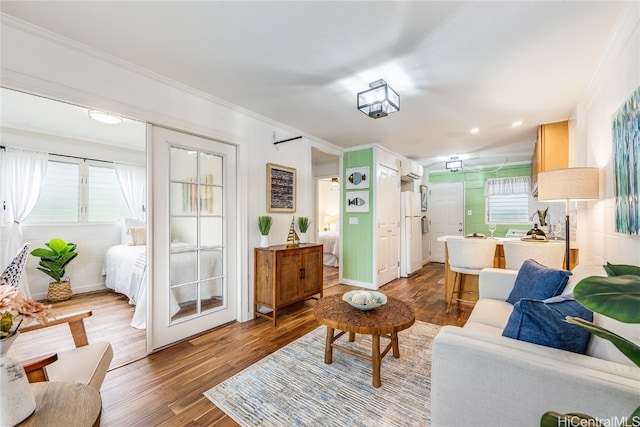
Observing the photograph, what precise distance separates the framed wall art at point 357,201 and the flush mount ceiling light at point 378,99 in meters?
2.26

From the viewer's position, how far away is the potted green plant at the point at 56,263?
348 cm

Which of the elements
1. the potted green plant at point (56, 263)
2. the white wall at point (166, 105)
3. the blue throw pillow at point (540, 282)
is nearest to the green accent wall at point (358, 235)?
the white wall at point (166, 105)

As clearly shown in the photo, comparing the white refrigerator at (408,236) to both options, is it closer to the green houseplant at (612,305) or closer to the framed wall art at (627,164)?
the framed wall art at (627,164)

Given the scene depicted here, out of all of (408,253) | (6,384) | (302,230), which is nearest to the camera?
(6,384)

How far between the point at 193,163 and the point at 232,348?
1818 mm

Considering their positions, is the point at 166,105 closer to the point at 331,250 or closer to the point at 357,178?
the point at 357,178

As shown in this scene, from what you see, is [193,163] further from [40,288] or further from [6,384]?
[40,288]

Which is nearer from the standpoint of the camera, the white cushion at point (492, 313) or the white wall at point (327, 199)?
the white cushion at point (492, 313)

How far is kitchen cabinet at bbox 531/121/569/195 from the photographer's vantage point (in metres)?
3.23

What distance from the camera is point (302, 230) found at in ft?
11.3

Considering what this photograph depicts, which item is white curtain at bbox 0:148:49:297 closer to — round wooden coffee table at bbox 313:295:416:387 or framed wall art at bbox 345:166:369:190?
round wooden coffee table at bbox 313:295:416:387

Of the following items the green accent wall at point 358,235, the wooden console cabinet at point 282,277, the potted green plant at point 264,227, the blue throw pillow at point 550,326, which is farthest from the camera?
the green accent wall at point 358,235

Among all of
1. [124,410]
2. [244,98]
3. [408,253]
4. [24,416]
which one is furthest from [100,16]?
[408,253]

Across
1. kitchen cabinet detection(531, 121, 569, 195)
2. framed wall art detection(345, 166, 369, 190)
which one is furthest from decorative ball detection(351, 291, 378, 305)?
kitchen cabinet detection(531, 121, 569, 195)
